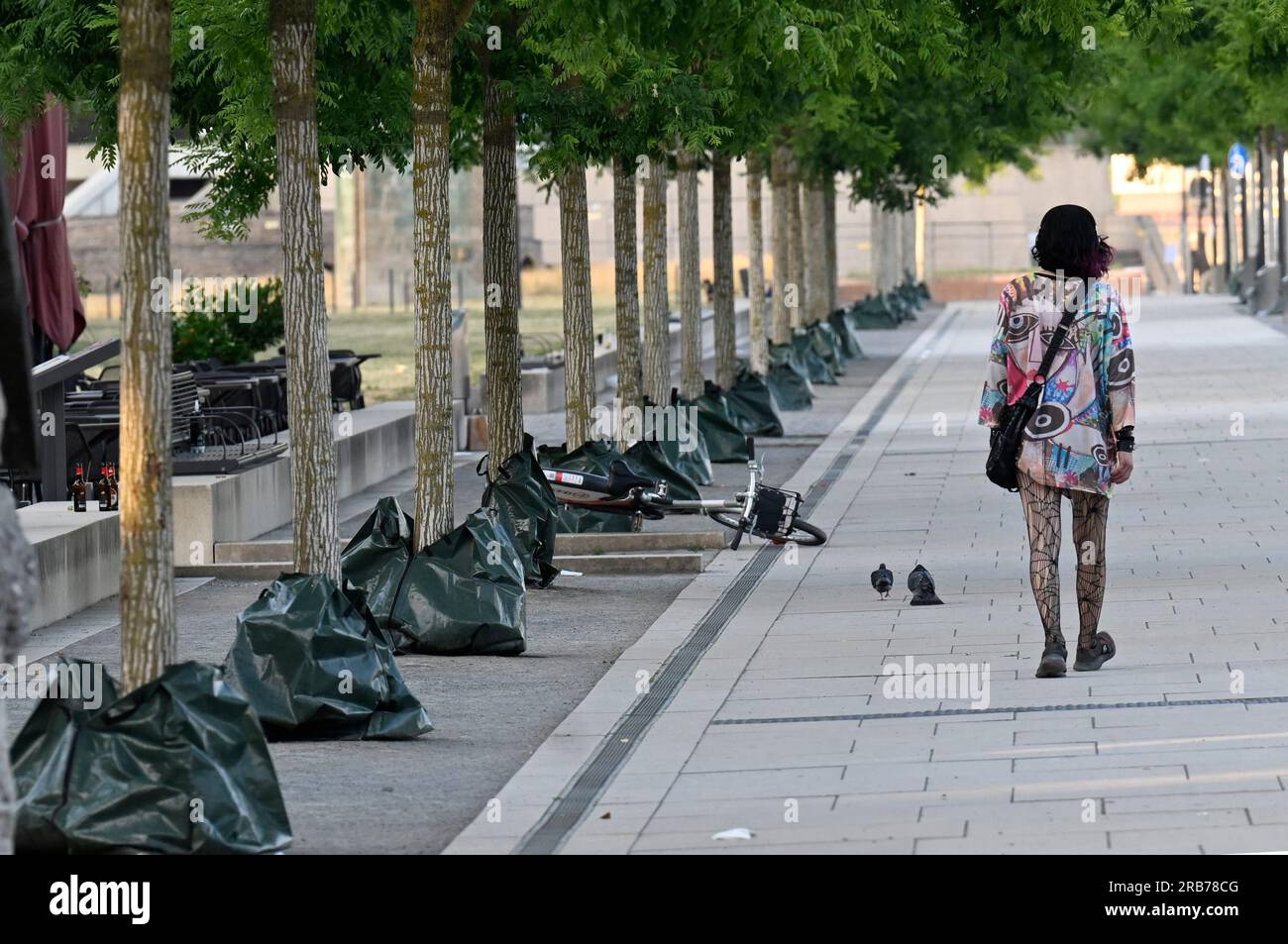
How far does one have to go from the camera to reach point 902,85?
25.0m

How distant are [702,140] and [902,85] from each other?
11018mm

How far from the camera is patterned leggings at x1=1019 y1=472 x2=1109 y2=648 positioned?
9078mm

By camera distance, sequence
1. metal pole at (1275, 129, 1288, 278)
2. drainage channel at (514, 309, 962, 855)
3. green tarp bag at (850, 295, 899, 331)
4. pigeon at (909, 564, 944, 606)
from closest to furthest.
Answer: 1. drainage channel at (514, 309, 962, 855)
2. pigeon at (909, 564, 944, 606)
3. metal pole at (1275, 129, 1288, 278)
4. green tarp bag at (850, 295, 899, 331)

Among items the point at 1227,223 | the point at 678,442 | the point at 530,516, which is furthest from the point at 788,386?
the point at 1227,223

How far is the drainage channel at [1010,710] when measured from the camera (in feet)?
27.5

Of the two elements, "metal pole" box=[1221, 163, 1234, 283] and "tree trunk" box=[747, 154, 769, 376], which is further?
"metal pole" box=[1221, 163, 1234, 283]

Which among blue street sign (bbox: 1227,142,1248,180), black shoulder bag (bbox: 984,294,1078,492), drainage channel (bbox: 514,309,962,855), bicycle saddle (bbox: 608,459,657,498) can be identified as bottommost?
drainage channel (bbox: 514,309,962,855)

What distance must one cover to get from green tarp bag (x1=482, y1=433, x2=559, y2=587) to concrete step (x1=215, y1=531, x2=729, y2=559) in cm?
103

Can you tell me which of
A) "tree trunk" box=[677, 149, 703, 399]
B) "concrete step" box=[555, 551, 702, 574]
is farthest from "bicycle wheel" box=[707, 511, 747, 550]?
"tree trunk" box=[677, 149, 703, 399]

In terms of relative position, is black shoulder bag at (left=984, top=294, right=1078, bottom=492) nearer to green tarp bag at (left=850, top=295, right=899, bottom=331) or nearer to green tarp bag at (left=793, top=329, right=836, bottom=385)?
green tarp bag at (left=793, top=329, right=836, bottom=385)

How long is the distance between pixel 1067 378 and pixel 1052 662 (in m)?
1.08

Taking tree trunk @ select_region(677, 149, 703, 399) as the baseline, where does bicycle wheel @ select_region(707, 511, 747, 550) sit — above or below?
below
